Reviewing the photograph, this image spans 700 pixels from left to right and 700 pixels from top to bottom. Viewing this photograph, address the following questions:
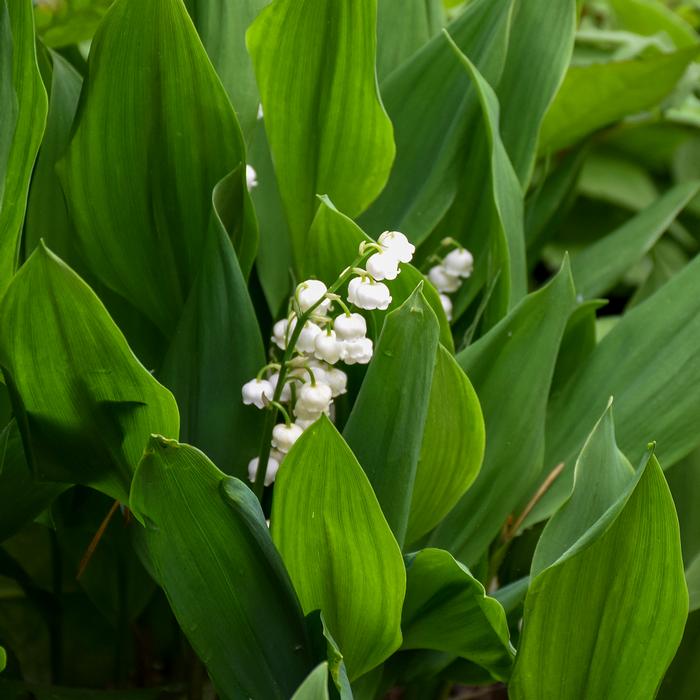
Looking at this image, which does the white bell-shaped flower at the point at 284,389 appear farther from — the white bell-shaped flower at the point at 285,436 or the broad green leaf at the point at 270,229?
the broad green leaf at the point at 270,229

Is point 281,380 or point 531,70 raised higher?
point 531,70

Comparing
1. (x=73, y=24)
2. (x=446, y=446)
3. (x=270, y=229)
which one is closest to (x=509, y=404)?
(x=446, y=446)

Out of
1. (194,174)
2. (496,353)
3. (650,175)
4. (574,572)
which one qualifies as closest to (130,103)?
(194,174)

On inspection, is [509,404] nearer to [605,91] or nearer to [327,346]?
[327,346]

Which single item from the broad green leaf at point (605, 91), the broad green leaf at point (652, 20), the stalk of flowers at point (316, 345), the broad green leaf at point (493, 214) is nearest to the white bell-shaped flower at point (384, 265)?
the stalk of flowers at point (316, 345)

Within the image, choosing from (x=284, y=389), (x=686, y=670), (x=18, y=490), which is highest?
(x=284, y=389)

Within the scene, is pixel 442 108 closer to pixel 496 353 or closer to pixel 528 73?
pixel 528 73
